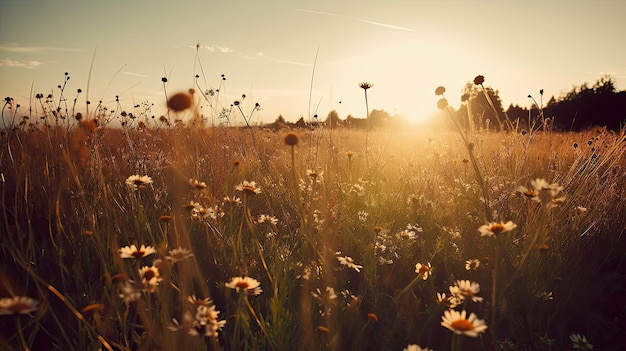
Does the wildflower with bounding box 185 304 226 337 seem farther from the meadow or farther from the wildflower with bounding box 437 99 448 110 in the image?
the wildflower with bounding box 437 99 448 110

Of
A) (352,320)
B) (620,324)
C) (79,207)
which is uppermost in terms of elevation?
(79,207)

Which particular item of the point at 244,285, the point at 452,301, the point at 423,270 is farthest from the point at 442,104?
the point at 244,285

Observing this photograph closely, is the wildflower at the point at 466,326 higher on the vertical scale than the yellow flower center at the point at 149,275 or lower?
lower

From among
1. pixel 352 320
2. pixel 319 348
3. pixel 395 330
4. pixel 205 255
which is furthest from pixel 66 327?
pixel 395 330

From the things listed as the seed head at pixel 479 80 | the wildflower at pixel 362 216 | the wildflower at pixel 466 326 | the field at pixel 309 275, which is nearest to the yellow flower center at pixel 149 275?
the field at pixel 309 275

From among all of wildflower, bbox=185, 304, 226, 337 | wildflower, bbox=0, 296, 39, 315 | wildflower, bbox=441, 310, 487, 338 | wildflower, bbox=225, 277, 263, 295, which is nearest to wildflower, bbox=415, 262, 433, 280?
wildflower, bbox=441, 310, 487, 338

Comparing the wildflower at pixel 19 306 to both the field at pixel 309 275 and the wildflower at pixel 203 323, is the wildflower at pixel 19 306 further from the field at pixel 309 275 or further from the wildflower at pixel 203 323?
the wildflower at pixel 203 323

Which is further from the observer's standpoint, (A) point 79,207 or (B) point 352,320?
(A) point 79,207

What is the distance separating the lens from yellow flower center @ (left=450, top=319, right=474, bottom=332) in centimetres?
98

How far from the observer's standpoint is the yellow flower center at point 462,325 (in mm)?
977

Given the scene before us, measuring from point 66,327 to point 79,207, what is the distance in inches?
41.9

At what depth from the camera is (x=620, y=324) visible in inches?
67.8

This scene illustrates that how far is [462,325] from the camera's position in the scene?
0.99 meters

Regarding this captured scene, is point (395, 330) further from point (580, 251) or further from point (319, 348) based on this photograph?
point (580, 251)
